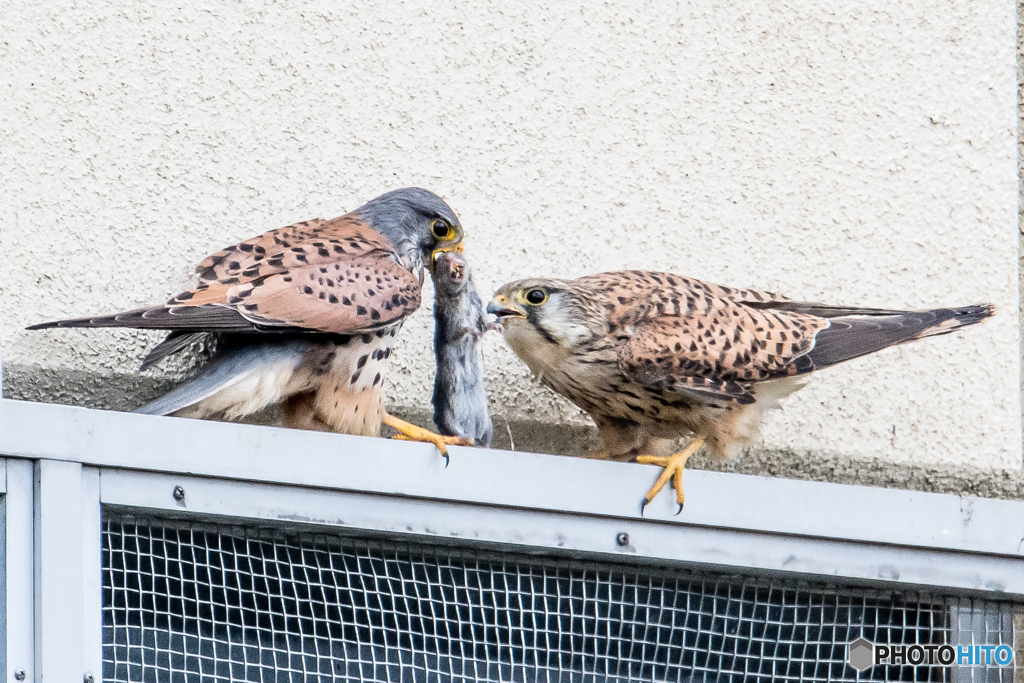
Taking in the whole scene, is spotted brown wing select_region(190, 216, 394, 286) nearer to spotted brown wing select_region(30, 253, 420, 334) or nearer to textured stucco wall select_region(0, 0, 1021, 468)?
spotted brown wing select_region(30, 253, 420, 334)

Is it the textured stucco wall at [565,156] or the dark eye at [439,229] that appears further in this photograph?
the dark eye at [439,229]

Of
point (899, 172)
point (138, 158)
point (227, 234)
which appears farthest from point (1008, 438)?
point (138, 158)

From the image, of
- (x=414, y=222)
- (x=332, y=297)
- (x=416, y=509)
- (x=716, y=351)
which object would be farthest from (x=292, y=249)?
(x=716, y=351)

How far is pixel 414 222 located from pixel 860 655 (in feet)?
3.76

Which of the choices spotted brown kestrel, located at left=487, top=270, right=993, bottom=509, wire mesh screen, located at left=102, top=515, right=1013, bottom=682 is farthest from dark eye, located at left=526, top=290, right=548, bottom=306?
wire mesh screen, located at left=102, top=515, right=1013, bottom=682

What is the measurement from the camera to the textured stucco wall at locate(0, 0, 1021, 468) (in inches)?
91.6

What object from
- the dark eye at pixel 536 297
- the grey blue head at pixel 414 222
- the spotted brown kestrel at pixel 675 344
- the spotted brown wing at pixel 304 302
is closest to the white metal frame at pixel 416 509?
the spotted brown wing at pixel 304 302

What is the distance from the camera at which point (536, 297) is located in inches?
95.9

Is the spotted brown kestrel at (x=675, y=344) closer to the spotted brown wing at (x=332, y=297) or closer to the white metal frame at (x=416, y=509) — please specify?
the spotted brown wing at (x=332, y=297)

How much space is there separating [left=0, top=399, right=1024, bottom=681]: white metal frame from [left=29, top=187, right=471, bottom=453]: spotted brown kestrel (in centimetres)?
13

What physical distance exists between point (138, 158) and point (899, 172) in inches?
64.6

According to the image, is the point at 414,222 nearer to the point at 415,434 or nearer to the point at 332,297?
the point at 332,297

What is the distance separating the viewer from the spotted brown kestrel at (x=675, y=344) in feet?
7.94

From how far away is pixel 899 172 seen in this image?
2846 mm
